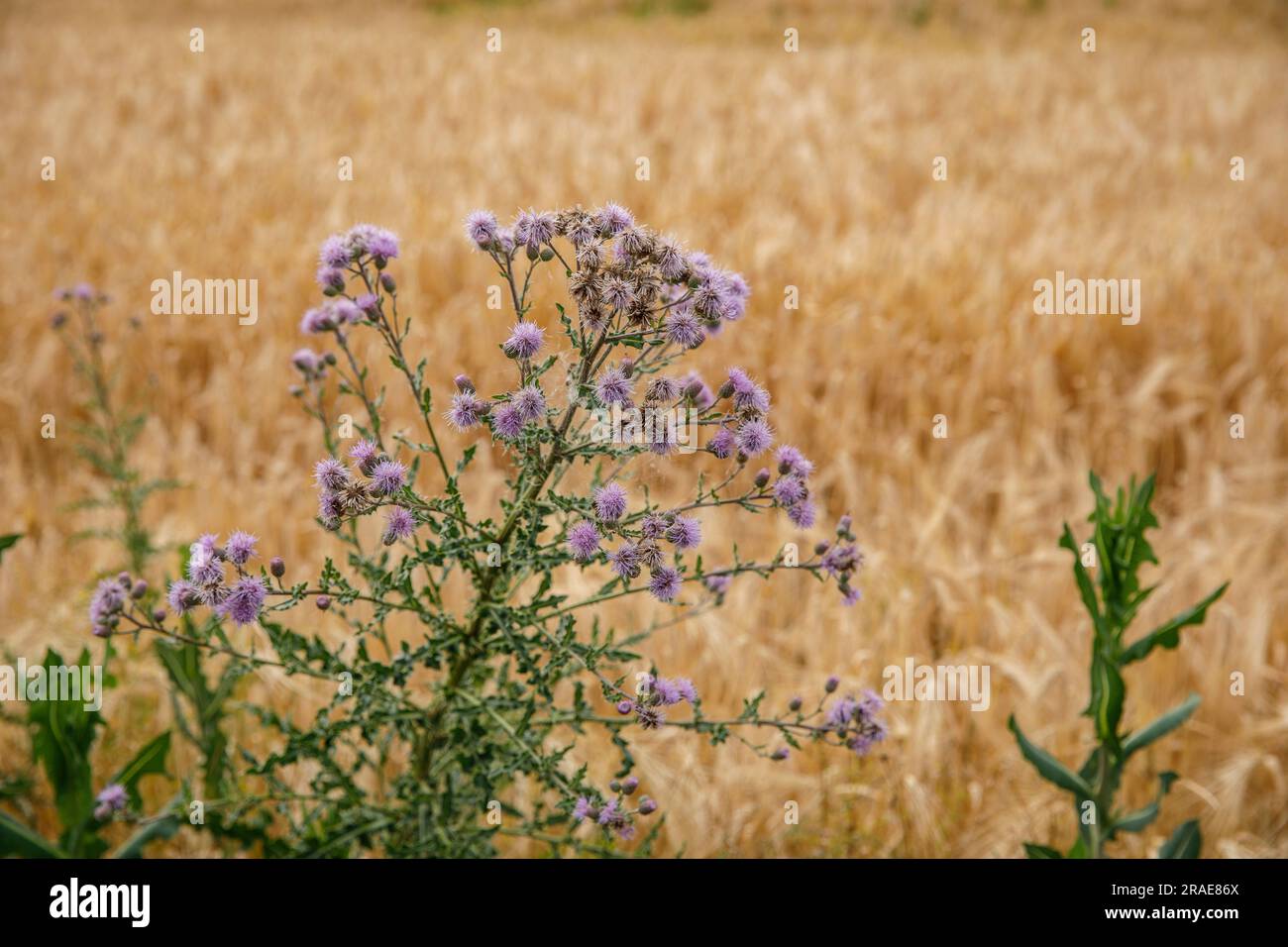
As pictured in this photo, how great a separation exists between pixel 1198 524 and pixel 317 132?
27.2ft

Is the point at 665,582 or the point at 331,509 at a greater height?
the point at 331,509

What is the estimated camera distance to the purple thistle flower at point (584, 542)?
1583 millimetres

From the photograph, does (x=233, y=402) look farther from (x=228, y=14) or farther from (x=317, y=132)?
(x=228, y=14)

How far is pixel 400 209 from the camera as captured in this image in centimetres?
734

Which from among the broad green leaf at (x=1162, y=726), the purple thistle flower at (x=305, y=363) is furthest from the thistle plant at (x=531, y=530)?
the broad green leaf at (x=1162, y=726)

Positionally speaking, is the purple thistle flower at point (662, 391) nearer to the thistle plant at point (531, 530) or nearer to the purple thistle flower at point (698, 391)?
the thistle plant at point (531, 530)

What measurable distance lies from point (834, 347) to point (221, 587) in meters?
4.01

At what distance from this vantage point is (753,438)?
1648mm

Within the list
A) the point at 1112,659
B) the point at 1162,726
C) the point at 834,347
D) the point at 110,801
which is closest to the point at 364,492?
the point at 110,801

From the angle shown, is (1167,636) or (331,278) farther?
(1167,636)

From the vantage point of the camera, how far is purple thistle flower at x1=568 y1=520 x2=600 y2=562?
1.58m

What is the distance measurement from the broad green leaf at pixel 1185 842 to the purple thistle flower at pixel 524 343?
1727 mm

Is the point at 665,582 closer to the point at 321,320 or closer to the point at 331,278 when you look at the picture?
the point at 331,278
